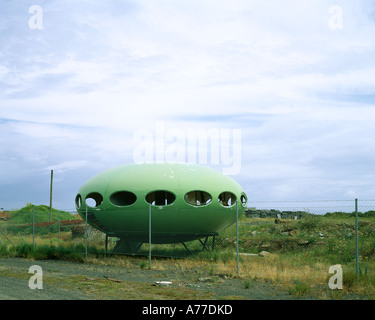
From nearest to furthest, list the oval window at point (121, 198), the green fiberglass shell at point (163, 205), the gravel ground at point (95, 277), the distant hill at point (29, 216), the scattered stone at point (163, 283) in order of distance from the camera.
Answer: the gravel ground at point (95, 277)
the scattered stone at point (163, 283)
the green fiberglass shell at point (163, 205)
the oval window at point (121, 198)
the distant hill at point (29, 216)

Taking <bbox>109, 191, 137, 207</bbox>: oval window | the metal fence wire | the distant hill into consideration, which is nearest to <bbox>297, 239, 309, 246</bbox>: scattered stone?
the metal fence wire

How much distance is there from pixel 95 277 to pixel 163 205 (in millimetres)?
5089

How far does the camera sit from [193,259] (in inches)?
664

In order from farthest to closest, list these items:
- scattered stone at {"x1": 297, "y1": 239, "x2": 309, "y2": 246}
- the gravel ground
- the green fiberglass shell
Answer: scattered stone at {"x1": 297, "y1": 239, "x2": 309, "y2": 246} < the green fiberglass shell < the gravel ground

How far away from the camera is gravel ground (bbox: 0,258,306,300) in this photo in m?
10.0

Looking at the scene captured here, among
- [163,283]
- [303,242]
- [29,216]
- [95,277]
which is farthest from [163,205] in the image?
[29,216]

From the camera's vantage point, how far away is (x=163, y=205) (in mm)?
17641

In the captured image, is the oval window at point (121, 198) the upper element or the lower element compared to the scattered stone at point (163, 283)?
upper

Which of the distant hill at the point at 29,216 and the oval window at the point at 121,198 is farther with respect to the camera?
the distant hill at the point at 29,216

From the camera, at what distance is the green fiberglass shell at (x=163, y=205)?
17016mm

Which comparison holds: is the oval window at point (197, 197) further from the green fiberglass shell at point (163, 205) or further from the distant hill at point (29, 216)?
the distant hill at point (29, 216)

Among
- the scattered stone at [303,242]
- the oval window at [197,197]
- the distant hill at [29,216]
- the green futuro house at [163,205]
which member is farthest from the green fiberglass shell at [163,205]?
the distant hill at [29,216]

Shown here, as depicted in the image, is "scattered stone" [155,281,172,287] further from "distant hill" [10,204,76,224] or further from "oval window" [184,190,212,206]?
"distant hill" [10,204,76,224]
